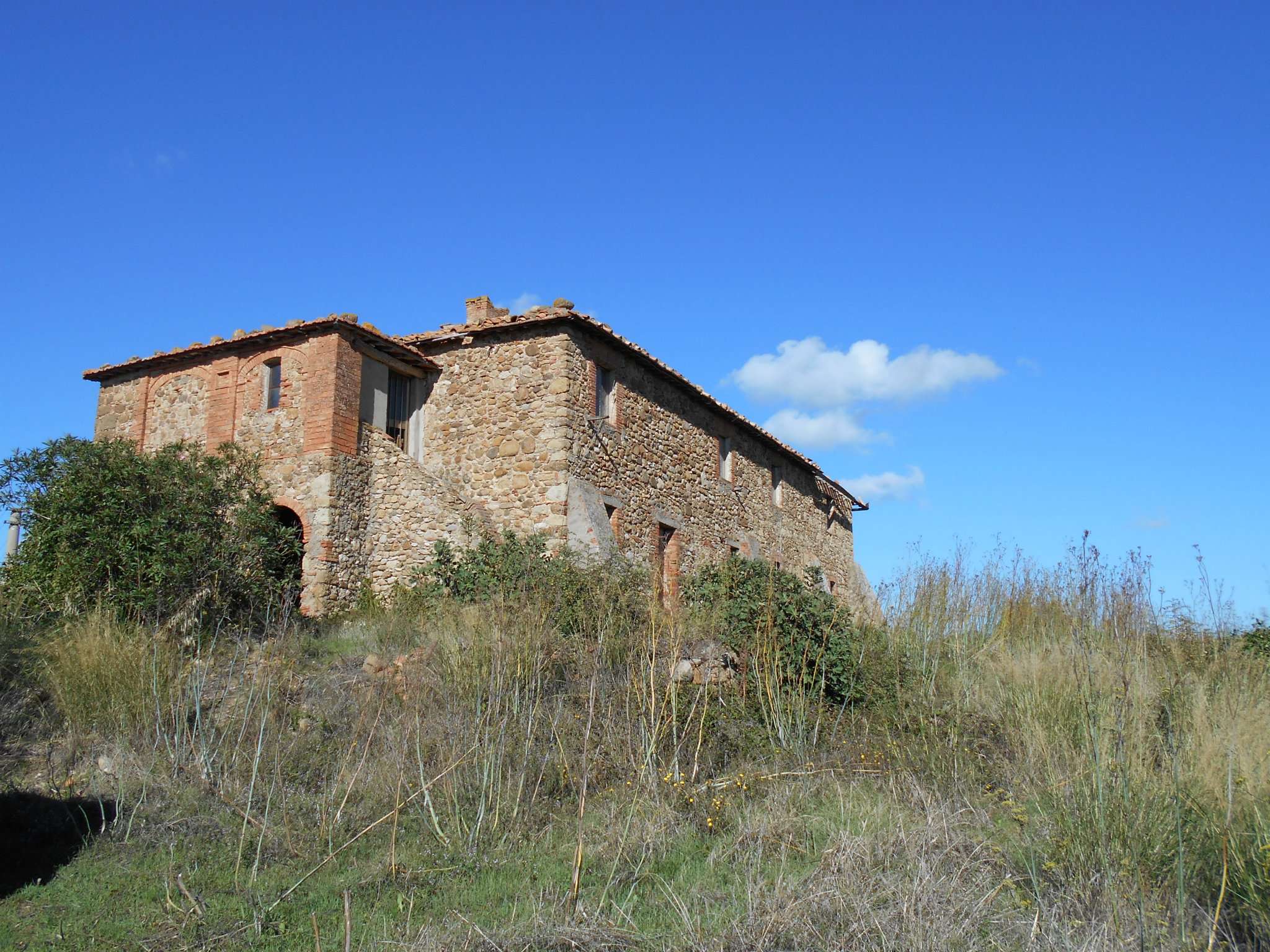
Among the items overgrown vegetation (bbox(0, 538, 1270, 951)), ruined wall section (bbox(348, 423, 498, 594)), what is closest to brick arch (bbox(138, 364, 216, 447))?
ruined wall section (bbox(348, 423, 498, 594))

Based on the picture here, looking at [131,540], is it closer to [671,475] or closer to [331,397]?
[331,397]

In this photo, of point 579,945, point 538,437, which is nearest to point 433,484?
point 538,437

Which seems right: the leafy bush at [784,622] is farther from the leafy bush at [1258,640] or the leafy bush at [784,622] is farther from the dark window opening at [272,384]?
the dark window opening at [272,384]

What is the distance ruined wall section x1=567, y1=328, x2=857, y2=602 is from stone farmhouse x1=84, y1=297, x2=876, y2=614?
0.05m

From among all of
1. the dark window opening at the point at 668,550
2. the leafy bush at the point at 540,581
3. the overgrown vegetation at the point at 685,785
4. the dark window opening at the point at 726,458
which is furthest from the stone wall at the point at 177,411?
the dark window opening at the point at 726,458

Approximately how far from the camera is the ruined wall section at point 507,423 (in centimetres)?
1552

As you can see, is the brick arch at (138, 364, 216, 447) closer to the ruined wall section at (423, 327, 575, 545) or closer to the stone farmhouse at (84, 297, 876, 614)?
the stone farmhouse at (84, 297, 876, 614)

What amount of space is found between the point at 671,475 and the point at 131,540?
375 inches

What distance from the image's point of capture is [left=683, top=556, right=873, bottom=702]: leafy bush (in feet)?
32.8

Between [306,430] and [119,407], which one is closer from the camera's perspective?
[306,430]

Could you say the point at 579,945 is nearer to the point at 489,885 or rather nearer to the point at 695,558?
the point at 489,885

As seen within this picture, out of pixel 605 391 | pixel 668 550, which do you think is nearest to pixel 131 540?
pixel 605 391

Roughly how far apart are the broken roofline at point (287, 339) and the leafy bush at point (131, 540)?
288 cm

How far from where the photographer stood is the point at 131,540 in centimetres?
1267
